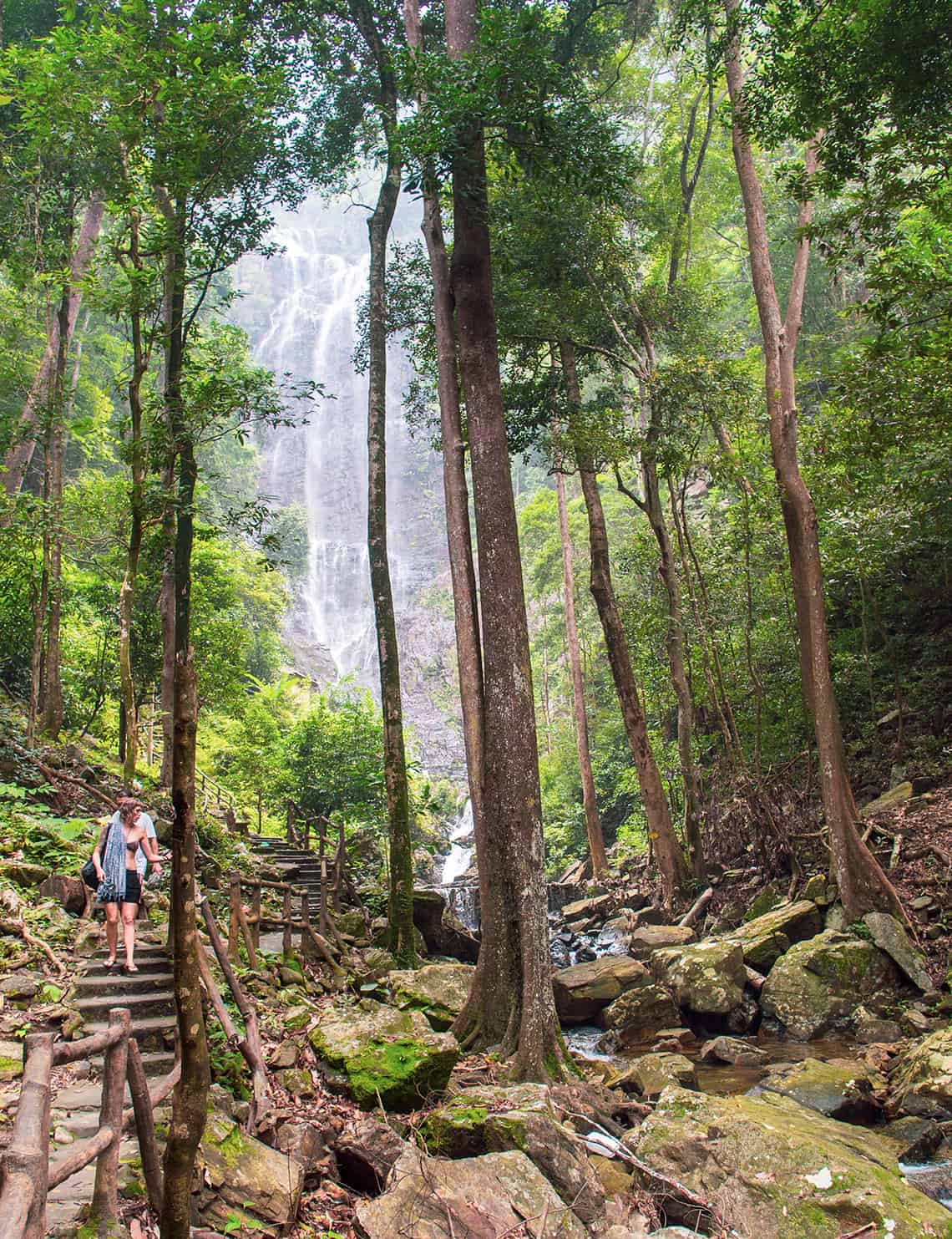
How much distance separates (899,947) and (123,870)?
7793mm

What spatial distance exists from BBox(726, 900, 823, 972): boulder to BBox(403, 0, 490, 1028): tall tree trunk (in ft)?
12.0

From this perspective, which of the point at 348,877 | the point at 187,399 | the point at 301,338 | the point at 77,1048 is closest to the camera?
the point at 77,1048

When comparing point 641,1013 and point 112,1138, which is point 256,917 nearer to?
point 641,1013

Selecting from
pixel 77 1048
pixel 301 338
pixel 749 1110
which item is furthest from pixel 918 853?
pixel 301 338

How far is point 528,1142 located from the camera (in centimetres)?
459

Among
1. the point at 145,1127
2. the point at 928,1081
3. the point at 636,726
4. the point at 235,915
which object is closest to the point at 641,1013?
the point at 928,1081

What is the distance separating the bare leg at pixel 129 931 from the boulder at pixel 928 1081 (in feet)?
19.8

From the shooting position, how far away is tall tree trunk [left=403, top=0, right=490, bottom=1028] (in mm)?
9234

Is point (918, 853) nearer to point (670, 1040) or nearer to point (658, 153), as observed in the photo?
point (670, 1040)

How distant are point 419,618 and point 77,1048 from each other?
4685 centimetres

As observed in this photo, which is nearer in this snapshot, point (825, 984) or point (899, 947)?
point (825, 984)

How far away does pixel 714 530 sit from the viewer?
53.5ft

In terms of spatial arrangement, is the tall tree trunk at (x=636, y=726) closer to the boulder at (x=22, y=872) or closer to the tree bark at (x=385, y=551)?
the tree bark at (x=385, y=551)

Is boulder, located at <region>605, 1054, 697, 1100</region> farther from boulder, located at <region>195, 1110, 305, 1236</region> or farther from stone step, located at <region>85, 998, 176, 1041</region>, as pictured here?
stone step, located at <region>85, 998, 176, 1041</region>
